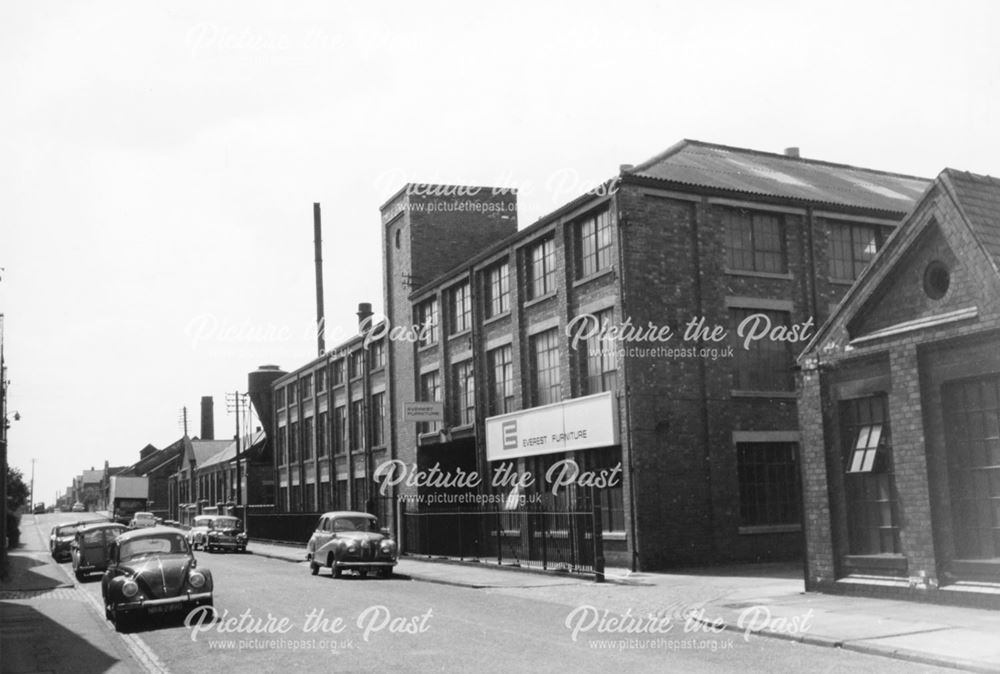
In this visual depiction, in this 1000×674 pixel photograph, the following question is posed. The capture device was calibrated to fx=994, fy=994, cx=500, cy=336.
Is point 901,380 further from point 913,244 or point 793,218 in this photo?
point 793,218

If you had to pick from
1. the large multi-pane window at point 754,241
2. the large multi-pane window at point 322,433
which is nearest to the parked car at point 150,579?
the large multi-pane window at point 754,241

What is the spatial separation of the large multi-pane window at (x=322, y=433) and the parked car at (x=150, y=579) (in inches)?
1259

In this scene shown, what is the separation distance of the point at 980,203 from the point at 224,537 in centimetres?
3424

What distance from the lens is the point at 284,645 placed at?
43.7 ft

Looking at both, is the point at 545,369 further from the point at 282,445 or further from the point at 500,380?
the point at 282,445

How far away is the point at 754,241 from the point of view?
2636 centimetres

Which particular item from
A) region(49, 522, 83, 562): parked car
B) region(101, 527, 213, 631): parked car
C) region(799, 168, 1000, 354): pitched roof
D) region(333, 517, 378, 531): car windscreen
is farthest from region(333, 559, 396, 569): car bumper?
region(49, 522, 83, 562): parked car

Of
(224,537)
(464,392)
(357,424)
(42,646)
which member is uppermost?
(464,392)

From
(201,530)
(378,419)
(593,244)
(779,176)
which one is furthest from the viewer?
(201,530)

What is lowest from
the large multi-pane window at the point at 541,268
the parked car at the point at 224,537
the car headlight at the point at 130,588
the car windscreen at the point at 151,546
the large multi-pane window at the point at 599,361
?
the parked car at the point at 224,537

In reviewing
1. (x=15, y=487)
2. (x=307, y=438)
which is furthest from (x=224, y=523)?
(x=15, y=487)

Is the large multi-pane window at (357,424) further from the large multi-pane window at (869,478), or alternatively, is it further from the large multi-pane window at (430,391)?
the large multi-pane window at (869,478)

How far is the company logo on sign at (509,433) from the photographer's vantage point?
29.4 metres

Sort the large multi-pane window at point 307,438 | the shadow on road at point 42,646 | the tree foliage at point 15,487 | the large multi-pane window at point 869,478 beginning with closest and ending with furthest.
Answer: the shadow on road at point 42,646
the large multi-pane window at point 869,478
the large multi-pane window at point 307,438
the tree foliage at point 15,487
